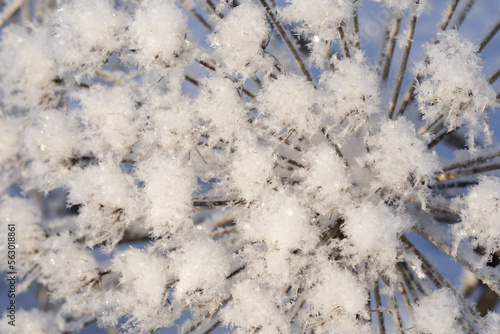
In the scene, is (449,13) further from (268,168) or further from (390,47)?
(268,168)

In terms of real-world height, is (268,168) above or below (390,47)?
below

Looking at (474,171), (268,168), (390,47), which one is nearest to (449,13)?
(390,47)

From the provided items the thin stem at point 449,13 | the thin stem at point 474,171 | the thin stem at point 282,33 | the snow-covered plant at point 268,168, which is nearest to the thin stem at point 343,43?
Answer: the snow-covered plant at point 268,168

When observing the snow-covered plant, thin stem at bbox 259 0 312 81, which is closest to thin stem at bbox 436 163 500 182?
the snow-covered plant

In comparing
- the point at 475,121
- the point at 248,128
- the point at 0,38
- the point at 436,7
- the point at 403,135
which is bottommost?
the point at 0,38

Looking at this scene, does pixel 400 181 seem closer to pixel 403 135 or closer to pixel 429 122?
pixel 403 135

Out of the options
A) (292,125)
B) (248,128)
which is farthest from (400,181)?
(248,128)

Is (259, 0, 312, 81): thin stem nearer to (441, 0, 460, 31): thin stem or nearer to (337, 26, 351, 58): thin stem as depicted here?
(337, 26, 351, 58): thin stem

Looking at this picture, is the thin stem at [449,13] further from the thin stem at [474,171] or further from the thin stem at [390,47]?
the thin stem at [474,171]
